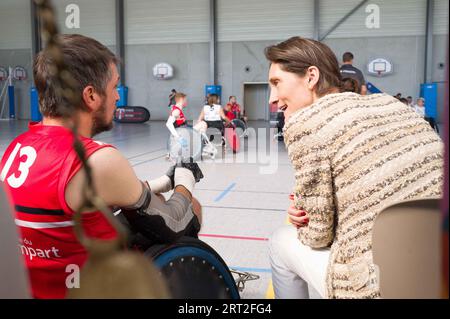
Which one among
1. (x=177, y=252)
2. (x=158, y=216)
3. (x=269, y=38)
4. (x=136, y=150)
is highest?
(x=269, y=38)

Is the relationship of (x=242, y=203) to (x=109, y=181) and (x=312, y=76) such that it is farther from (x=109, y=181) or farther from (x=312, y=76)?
(x=109, y=181)

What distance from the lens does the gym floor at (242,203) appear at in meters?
3.39

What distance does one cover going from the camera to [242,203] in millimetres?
5293

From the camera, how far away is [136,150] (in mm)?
10117

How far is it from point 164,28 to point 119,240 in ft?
71.4

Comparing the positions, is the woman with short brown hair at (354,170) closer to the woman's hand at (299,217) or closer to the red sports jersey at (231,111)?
the woman's hand at (299,217)

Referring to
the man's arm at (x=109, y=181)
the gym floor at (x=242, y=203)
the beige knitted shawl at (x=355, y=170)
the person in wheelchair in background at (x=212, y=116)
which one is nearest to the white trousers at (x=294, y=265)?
the beige knitted shawl at (x=355, y=170)

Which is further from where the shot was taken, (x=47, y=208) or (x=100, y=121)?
(x=100, y=121)

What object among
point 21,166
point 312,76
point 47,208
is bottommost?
point 47,208

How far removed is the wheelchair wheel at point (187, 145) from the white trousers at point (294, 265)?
6579 millimetres

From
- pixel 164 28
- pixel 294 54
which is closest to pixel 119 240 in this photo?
pixel 294 54

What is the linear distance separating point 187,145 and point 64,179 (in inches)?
294

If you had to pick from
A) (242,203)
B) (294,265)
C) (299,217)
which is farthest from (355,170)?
(242,203)

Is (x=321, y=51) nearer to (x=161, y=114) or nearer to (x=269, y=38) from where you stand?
(x=269, y=38)
